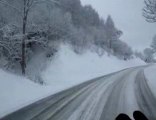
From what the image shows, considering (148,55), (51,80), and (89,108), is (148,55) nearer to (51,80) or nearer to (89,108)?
(51,80)

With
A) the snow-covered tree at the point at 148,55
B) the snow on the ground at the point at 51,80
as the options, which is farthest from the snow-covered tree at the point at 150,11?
the snow-covered tree at the point at 148,55

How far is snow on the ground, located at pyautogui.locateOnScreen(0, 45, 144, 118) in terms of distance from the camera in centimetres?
1362

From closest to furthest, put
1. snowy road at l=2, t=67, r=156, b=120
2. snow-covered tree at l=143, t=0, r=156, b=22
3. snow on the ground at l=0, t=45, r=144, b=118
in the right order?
snowy road at l=2, t=67, r=156, b=120 → snow on the ground at l=0, t=45, r=144, b=118 → snow-covered tree at l=143, t=0, r=156, b=22

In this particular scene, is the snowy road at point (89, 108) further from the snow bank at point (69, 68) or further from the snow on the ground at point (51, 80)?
the snow bank at point (69, 68)

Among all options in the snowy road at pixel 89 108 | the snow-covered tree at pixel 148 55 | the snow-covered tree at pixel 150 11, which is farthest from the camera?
the snow-covered tree at pixel 148 55

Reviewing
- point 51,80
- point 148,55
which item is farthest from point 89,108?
point 148,55

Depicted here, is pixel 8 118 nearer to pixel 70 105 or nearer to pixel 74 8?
pixel 70 105

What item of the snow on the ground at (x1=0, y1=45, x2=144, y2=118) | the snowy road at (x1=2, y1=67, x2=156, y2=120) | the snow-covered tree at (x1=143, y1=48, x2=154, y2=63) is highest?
the snow-covered tree at (x1=143, y1=48, x2=154, y2=63)

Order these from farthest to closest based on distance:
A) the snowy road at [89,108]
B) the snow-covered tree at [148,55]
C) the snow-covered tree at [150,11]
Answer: the snow-covered tree at [148,55], the snow-covered tree at [150,11], the snowy road at [89,108]

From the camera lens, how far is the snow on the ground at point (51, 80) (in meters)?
13.6

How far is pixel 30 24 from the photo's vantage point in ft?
78.0

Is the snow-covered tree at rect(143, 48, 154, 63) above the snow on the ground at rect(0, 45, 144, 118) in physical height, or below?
above

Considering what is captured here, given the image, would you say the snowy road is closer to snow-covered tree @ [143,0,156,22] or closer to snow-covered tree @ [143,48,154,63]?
snow-covered tree @ [143,0,156,22]

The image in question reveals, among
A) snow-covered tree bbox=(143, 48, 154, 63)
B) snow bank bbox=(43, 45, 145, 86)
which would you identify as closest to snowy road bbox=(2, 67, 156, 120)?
snow bank bbox=(43, 45, 145, 86)
